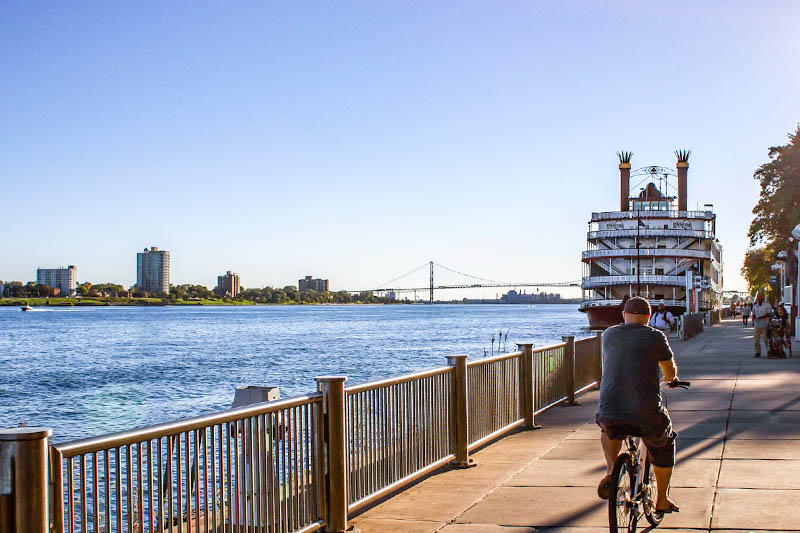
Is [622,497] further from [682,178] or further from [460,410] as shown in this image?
[682,178]

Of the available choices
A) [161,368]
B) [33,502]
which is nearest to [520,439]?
[33,502]

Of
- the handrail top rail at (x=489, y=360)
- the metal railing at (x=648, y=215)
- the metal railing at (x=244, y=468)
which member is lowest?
the metal railing at (x=244, y=468)

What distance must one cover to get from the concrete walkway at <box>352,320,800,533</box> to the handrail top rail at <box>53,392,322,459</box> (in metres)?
1.41

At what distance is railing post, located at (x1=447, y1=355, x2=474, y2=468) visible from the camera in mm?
9242

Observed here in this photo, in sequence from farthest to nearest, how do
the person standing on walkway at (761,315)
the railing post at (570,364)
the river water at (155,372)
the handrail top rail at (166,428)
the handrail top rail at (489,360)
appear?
the river water at (155,372)
the person standing on walkway at (761,315)
the railing post at (570,364)
the handrail top rail at (489,360)
the handrail top rail at (166,428)

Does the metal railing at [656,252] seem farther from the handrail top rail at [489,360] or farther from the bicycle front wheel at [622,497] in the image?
the bicycle front wheel at [622,497]

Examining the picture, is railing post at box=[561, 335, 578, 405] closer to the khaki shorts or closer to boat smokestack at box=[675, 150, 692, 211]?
the khaki shorts

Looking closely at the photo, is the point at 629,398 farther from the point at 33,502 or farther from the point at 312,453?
the point at 33,502

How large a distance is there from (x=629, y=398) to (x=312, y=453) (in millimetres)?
2237

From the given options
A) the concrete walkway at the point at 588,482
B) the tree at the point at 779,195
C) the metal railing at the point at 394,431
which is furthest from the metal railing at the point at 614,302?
the metal railing at the point at 394,431

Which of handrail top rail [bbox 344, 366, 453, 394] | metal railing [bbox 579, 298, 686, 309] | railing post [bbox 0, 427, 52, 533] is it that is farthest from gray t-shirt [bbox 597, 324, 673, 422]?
metal railing [bbox 579, 298, 686, 309]

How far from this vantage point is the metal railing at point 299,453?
4676 mm

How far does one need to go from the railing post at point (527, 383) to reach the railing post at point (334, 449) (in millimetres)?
5411

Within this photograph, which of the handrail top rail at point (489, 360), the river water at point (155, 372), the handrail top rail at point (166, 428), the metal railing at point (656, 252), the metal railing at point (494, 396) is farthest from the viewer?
the metal railing at point (656, 252)
